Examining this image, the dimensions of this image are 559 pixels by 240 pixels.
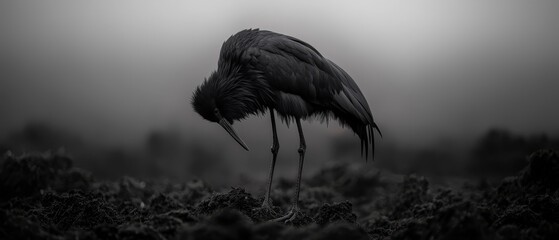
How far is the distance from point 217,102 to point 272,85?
76cm

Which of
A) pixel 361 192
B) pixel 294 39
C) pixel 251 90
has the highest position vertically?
pixel 294 39

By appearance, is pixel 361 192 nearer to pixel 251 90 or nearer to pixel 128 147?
pixel 251 90

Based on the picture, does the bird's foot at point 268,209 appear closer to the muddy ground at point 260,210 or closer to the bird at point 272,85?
the muddy ground at point 260,210

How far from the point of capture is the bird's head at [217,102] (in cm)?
808

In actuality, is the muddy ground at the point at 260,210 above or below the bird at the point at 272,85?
below

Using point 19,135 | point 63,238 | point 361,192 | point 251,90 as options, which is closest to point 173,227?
point 63,238

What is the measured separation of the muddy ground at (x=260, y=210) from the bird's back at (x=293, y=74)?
1.36 metres

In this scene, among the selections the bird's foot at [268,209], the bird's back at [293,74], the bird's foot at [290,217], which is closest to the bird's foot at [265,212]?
the bird's foot at [268,209]

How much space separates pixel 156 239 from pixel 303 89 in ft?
11.7

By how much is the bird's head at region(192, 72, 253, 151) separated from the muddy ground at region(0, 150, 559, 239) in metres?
0.99

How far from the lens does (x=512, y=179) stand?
952cm

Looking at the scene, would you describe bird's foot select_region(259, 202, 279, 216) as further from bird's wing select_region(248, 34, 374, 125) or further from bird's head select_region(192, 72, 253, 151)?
bird's wing select_region(248, 34, 374, 125)

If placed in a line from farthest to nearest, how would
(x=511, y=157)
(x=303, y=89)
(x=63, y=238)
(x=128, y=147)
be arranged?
(x=128, y=147)
(x=511, y=157)
(x=303, y=89)
(x=63, y=238)

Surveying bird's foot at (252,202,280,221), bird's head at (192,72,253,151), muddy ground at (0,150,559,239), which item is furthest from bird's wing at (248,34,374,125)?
bird's foot at (252,202,280,221)
